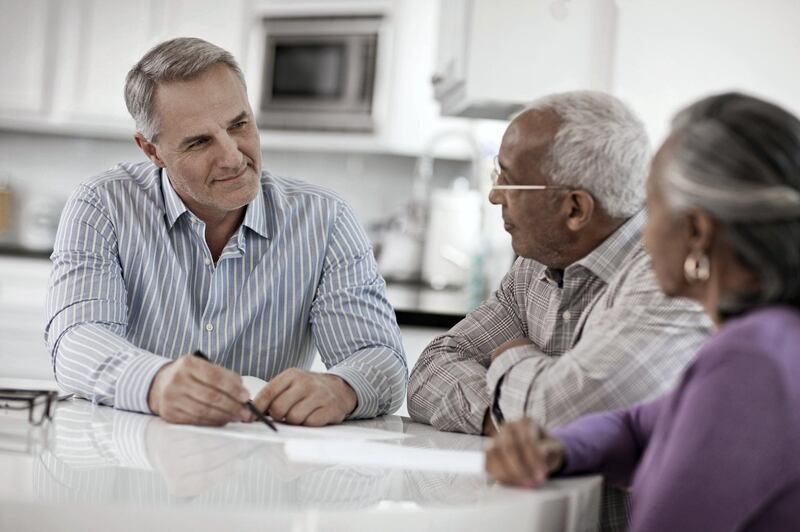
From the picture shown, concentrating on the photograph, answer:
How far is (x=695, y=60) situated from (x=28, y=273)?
2.71m

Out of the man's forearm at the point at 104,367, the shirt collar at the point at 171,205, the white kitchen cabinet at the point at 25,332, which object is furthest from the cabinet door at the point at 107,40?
the man's forearm at the point at 104,367

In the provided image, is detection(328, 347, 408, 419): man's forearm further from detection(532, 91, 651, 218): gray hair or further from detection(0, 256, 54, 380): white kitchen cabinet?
detection(0, 256, 54, 380): white kitchen cabinet

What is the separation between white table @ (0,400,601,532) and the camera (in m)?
0.86

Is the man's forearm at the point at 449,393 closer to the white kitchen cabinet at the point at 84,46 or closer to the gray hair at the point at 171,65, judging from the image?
the gray hair at the point at 171,65

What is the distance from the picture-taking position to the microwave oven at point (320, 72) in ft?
12.9

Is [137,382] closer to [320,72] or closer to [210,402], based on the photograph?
[210,402]

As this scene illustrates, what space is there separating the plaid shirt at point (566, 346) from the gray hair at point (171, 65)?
67 centimetres

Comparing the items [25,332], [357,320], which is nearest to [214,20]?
[25,332]

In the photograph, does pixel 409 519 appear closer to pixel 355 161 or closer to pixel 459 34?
pixel 459 34

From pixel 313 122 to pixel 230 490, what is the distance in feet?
10.4

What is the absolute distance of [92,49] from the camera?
420cm

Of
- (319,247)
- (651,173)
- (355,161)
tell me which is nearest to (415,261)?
(355,161)

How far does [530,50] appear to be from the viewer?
9.46ft

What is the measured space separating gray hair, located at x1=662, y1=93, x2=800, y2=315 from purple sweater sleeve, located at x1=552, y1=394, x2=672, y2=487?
0.25 m
